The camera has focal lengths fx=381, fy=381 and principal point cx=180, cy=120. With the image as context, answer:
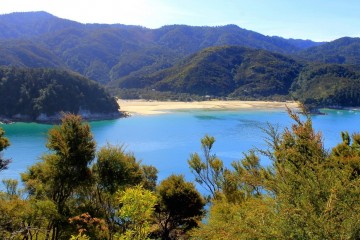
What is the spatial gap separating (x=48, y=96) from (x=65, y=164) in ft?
227

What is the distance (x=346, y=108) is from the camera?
107m

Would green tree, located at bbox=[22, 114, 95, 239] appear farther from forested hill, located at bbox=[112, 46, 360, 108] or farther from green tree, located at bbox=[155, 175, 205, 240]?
forested hill, located at bbox=[112, 46, 360, 108]

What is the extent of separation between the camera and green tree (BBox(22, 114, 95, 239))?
10.9m

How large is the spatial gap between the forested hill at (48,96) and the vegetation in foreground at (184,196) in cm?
5855

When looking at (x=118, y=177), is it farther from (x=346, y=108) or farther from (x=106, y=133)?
(x=346, y=108)

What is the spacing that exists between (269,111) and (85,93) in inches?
1761

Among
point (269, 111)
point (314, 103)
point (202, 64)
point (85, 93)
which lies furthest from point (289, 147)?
point (202, 64)

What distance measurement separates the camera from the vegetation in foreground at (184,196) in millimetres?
4836

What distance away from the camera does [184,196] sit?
54.9 feet

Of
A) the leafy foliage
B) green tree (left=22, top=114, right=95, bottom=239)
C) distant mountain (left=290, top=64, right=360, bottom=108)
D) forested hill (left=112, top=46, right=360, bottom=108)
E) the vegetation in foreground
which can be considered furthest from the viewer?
forested hill (left=112, top=46, right=360, bottom=108)

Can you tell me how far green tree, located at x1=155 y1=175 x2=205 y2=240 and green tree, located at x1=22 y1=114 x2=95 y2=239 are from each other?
5.83 metres

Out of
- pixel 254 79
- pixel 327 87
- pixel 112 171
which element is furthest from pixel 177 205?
pixel 254 79

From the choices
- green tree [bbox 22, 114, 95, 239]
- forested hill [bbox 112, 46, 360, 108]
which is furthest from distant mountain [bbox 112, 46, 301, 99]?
green tree [bbox 22, 114, 95, 239]

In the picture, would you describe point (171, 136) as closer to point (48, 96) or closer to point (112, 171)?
point (48, 96)
